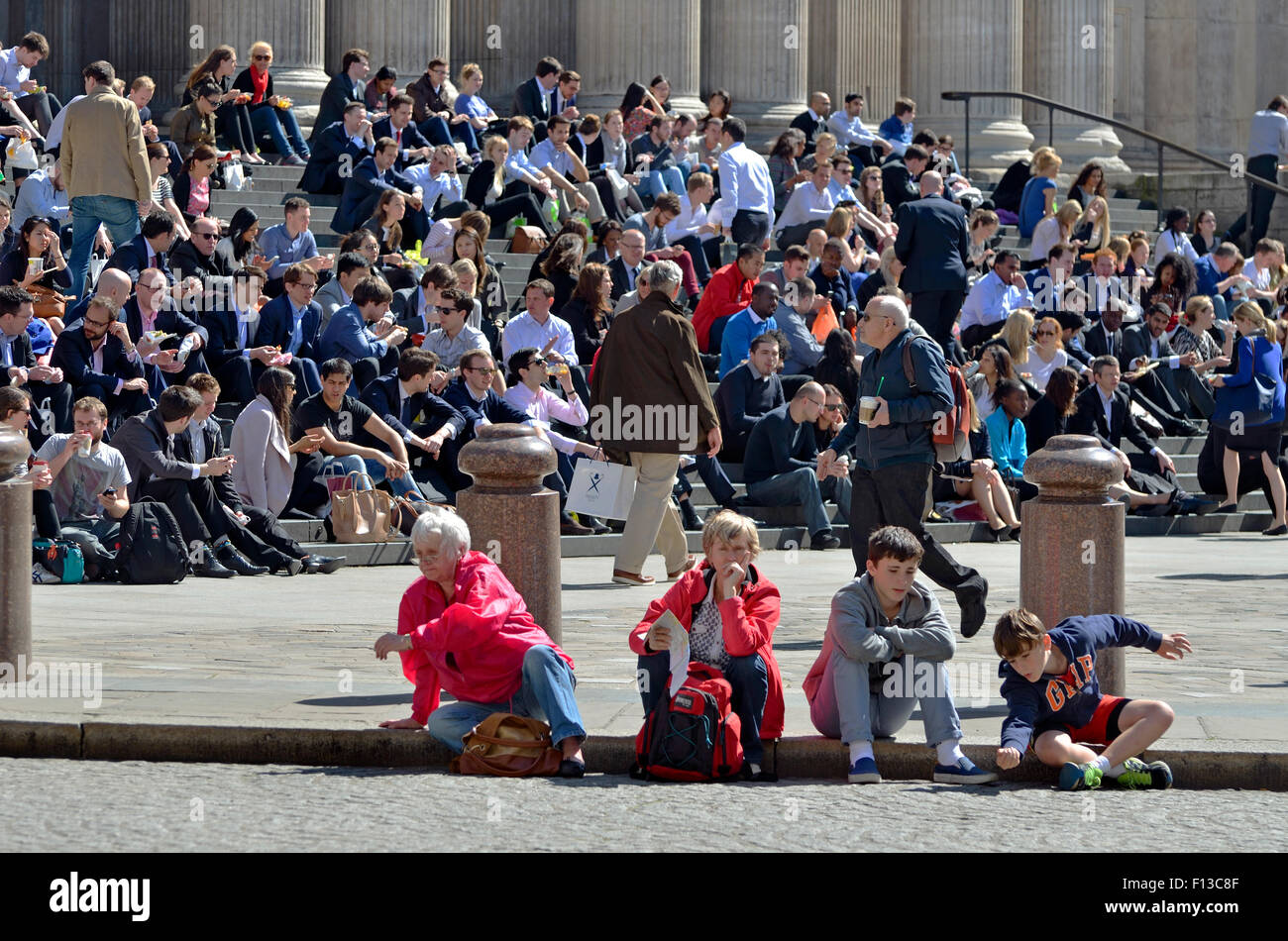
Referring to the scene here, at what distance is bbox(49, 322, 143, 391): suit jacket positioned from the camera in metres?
14.5

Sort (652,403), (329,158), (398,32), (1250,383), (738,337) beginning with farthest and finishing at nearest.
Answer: (398,32), (329,158), (1250,383), (738,337), (652,403)

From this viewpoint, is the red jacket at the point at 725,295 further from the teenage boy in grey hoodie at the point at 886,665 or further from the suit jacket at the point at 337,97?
the teenage boy in grey hoodie at the point at 886,665

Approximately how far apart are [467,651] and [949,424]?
130 inches

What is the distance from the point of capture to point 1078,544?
360 inches

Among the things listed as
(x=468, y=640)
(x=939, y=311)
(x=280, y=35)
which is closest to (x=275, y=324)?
(x=939, y=311)

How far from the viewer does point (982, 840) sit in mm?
A: 7230

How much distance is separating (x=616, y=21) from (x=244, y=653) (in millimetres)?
16880

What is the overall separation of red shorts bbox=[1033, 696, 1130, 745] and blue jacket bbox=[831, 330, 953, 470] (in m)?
2.61

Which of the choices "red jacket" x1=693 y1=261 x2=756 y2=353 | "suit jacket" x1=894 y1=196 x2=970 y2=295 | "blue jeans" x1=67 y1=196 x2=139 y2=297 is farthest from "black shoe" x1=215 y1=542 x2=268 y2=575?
Answer: "suit jacket" x1=894 y1=196 x2=970 y2=295

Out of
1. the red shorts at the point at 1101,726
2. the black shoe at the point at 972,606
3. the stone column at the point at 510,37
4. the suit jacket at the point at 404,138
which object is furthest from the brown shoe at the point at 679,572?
the stone column at the point at 510,37

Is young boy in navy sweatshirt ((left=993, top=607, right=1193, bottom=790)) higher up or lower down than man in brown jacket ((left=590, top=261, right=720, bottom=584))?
lower down

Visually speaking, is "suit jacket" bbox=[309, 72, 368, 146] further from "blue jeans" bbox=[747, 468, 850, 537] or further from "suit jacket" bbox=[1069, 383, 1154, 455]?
"suit jacket" bbox=[1069, 383, 1154, 455]

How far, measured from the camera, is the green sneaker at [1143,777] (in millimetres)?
8266

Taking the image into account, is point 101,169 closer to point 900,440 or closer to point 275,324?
point 275,324
